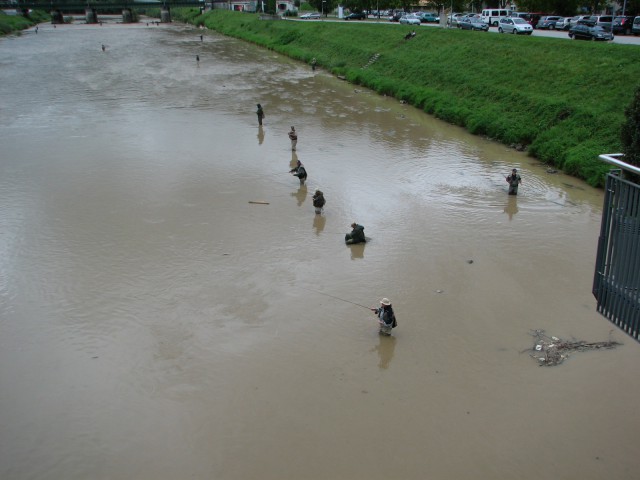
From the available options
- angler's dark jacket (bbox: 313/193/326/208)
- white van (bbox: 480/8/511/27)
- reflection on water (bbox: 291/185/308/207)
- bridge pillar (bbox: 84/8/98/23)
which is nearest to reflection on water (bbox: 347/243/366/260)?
angler's dark jacket (bbox: 313/193/326/208)

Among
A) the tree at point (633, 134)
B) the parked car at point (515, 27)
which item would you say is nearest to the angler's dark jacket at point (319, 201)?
the tree at point (633, 134)

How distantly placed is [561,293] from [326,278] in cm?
564

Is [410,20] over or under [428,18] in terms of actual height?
under

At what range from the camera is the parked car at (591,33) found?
36.7 m

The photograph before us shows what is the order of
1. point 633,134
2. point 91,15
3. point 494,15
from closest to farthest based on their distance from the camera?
point 633,134 < point 494,15 < point 91,15

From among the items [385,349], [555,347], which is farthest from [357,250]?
[555,347]

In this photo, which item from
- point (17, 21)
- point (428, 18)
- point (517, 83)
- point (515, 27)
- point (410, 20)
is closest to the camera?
point (517, 83)

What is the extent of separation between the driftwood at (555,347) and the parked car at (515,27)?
37.0 metres

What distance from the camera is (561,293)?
44.9 feet

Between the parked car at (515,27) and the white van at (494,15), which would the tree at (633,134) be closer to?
the parked car at (515,27)

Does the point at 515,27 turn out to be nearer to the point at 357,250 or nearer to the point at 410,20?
the point at 410,20

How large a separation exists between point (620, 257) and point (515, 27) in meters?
40.9

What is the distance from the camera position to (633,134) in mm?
7426

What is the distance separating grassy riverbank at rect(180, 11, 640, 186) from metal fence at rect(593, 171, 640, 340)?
47.7ft
